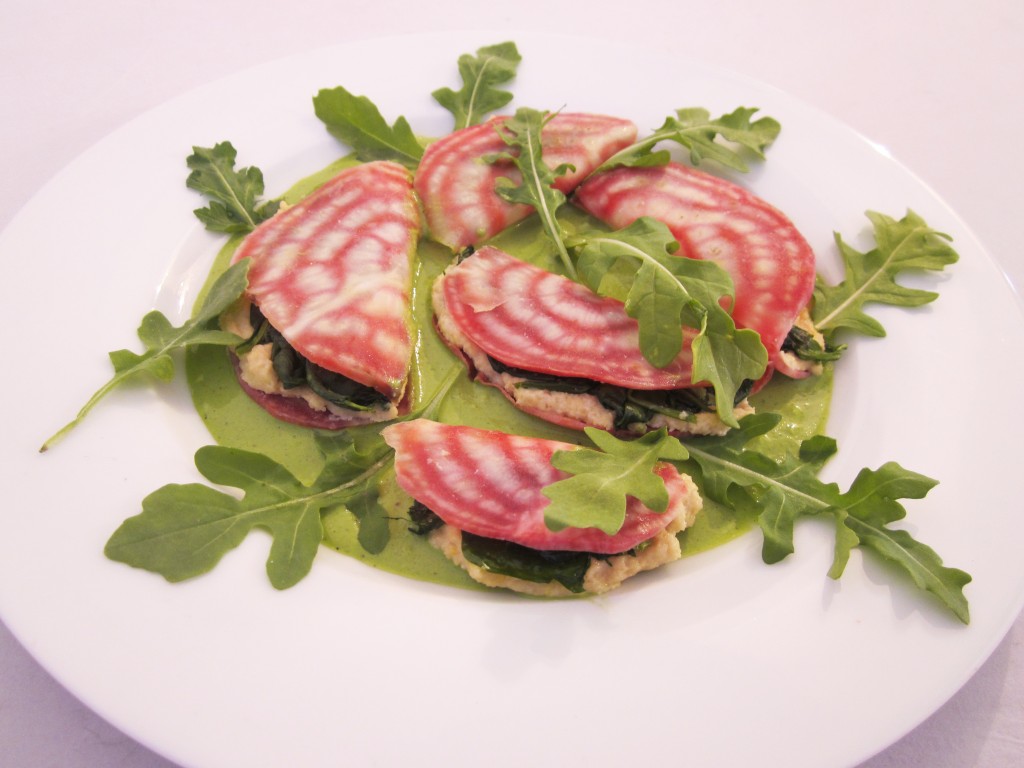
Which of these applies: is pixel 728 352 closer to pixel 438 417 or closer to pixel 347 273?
pixel 438 417

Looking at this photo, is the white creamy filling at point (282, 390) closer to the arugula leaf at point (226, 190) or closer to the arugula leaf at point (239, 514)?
the arugula leaf at point (239, 514)

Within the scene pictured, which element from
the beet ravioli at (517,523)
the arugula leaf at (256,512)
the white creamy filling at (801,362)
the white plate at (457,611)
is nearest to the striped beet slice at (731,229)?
the white creamy filling at (801,362)

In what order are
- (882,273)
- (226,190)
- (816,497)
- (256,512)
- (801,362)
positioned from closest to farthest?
(256,512)
(816,497)
(801,362)
(882,273)
(226,190)

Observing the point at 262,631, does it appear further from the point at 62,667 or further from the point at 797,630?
the point at 797,630

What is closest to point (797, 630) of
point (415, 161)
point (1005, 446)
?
point (1005, 446)

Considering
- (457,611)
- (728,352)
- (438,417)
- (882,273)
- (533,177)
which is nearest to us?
(457,611)

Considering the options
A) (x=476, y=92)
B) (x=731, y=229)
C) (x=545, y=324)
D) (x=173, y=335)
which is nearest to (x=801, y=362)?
(x=731, y=229)

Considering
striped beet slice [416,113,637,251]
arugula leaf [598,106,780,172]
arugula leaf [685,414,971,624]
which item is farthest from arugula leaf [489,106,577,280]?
arugula leaf [685,414,971,624]

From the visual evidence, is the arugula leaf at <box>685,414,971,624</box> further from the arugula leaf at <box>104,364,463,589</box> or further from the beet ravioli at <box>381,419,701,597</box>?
the arugula leaf at <box>104,364,463,589</box>
